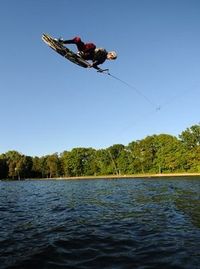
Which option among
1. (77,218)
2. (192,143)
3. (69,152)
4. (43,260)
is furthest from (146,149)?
(43,260)

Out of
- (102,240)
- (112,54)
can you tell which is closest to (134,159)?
(112,54)

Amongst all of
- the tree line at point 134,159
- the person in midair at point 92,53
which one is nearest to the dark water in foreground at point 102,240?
the person in midair at point 92,53

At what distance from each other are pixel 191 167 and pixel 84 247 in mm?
139655

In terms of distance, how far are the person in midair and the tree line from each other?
129 m

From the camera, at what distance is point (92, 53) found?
69.9 feet

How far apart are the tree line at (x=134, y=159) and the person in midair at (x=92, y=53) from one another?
12920cm

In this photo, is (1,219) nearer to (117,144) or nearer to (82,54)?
(82,54)

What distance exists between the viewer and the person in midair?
20656mm

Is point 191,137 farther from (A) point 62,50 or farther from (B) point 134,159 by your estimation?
(A) point 62,50

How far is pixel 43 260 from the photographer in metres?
12.6

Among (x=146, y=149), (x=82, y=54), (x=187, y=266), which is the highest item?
Answer: (x=146, y=149)

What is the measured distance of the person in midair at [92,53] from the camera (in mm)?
20656

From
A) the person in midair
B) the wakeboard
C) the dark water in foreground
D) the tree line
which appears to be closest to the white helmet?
the person in midair

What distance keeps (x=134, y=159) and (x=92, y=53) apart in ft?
500
